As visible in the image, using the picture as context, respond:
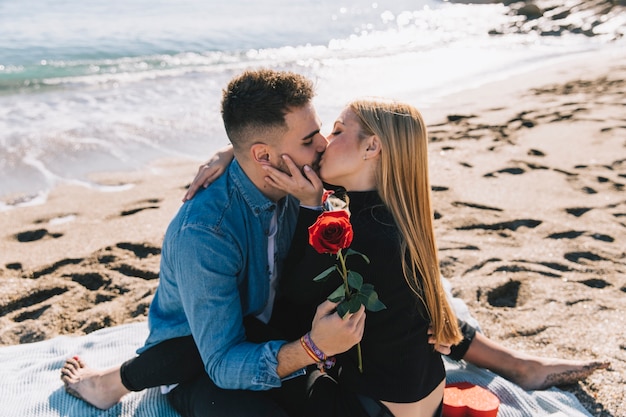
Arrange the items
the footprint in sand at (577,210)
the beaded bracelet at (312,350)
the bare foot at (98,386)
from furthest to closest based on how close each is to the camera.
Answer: the footprint in sand at (577,210) → the bare foot at (98,386) → the beaded bracelet at (312,350)

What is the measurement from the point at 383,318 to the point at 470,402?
876 millimetres

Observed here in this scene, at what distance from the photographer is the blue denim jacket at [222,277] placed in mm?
2697

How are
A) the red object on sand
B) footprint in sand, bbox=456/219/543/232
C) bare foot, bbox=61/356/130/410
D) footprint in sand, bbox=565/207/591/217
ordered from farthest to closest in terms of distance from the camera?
1. footprint in sand, bbox=565/207/591/217
2. footprint in sand, bbox=456/219/543/232
3. bare foot, bbox=61/356/130/410
4. the red object on sand

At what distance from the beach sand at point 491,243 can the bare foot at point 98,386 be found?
76 centimetres

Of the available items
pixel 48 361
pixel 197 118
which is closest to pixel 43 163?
pixel 197 118

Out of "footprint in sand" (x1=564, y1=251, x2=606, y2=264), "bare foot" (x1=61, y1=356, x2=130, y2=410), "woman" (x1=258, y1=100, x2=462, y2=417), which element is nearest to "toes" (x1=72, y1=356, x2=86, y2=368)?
"bare foot" (x1=61, y1=356, x2=130, y2=410)

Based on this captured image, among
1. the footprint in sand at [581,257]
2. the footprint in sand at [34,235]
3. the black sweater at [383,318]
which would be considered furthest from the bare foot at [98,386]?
the footprint in sand at [581,257]

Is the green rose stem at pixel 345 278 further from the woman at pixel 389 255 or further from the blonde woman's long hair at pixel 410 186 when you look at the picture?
the blonde woman's long hair at pixel 410 186

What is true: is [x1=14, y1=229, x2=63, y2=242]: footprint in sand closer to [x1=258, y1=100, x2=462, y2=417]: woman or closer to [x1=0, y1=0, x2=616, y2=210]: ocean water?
[x1=0, y1=0, x2=616, y2=210]: ocean water

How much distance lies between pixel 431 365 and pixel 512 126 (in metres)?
5.82

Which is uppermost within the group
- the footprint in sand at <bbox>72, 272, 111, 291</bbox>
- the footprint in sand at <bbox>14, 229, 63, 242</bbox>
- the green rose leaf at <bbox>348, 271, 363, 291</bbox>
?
the green rose leaf at <bbox>348, 271, 363, 291</bbox>

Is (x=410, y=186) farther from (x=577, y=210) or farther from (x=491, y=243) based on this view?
(x=577, y=210)

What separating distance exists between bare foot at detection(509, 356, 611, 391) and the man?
1.49 meters

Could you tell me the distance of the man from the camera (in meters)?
2.68
